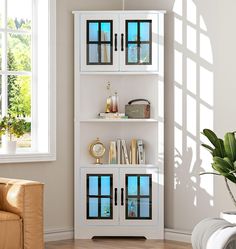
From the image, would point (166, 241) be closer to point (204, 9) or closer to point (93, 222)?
point (93, 222)

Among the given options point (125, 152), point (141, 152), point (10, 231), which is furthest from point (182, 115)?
point (10, 231)

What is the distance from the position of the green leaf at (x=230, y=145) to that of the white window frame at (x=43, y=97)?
1916mm

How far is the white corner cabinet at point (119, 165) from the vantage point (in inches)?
271

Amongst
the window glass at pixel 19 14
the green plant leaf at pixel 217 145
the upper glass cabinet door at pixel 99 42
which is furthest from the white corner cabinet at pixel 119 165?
the green plant leaf at pixel 217 145

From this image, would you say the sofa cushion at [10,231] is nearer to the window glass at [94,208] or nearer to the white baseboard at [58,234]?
the white baseboard at [58,234]

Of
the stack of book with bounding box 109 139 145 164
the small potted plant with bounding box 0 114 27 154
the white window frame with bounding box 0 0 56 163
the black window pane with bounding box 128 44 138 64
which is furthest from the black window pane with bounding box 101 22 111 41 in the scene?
the small potted plant with bounding box 0 114 27 154

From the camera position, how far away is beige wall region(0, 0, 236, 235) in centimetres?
651

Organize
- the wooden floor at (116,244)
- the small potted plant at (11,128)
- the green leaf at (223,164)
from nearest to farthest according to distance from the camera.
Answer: the green leaf at (223,164), the wooden floor at (116,244), the small potted plant at (11,128)

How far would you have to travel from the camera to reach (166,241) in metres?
6.79

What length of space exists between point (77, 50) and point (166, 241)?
207cm

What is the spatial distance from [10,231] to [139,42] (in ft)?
8.15

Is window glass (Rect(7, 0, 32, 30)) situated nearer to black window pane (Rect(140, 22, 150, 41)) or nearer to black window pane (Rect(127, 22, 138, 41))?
black window pane (Rect(127, 22, 138, 41))

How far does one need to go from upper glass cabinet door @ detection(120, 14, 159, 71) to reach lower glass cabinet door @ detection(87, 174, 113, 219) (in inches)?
44.1

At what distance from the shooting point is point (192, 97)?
22.2 feet
